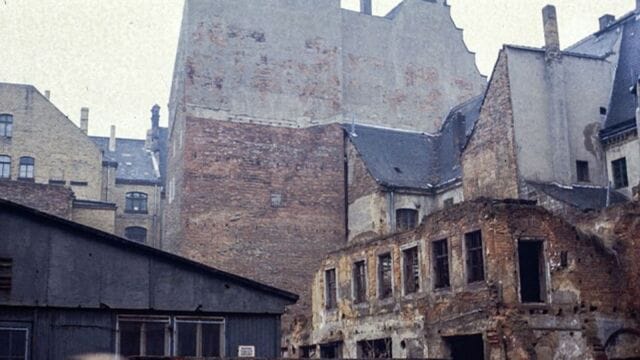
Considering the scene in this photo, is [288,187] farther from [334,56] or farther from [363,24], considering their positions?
[363,24]

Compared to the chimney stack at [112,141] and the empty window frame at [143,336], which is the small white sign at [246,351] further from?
the chimney stack at [112,141]

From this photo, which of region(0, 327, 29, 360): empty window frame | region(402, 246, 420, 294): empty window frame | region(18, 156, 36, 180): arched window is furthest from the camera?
region(18, 156, 36, 180): arched window

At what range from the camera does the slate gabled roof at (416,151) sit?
3625 centimetres

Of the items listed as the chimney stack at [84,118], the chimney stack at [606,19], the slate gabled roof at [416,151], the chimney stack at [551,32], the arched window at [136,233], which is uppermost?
the chimney stack at [84,118]

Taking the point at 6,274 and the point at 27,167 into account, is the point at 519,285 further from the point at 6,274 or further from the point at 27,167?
the point at 27,167

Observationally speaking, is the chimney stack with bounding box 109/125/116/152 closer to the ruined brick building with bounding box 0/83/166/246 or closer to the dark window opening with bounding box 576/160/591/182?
the ruined brick building with bounding box 0/83/166/246

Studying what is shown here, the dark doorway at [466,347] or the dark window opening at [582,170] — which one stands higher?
the dark window opening at [582,170]

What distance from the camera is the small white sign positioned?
19531mm

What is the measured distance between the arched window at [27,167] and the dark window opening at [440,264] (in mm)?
29052

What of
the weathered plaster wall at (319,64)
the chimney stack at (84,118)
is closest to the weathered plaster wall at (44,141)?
the weathered plaster wall at (319,64)

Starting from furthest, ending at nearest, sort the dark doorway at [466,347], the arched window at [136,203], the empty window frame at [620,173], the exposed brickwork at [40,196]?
the arched window at [136,203] → the exposed brickwork at [40,196] → the empty window frame at [620,173] → the dark doorway at [466,347]

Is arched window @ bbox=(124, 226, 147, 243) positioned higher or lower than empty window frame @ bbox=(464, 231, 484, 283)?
higher

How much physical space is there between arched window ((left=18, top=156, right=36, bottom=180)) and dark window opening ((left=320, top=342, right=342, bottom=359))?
A: 23.5 m

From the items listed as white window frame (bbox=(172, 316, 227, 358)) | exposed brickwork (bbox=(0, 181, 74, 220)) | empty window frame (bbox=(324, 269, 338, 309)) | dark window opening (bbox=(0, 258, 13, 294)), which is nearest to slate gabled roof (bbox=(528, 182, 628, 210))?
empty window frame (bbox=(324, 269, 338, 309))
